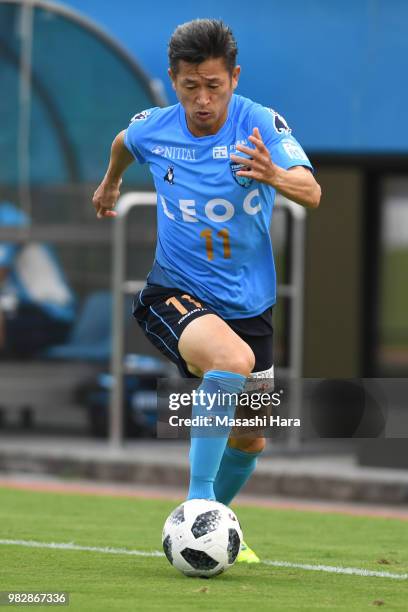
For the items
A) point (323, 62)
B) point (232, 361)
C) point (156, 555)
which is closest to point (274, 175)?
point (232, 361)

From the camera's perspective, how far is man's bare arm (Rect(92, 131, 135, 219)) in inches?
290

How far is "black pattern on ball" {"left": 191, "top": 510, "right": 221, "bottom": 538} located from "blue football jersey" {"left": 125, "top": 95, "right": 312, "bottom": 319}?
903 millimetres

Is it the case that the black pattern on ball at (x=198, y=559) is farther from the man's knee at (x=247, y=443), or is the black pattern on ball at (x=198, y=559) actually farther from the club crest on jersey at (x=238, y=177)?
the club crest on jersey at (x=238, y=177)

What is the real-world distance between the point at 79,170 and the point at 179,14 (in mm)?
1663

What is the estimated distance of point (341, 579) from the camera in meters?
6.70

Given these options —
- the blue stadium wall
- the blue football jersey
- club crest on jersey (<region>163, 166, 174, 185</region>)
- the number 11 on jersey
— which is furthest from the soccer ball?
the blue stadium wall

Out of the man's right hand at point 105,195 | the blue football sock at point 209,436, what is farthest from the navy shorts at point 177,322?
the man's right hand at point 105,195

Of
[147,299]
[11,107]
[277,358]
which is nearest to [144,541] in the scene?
[147,299]

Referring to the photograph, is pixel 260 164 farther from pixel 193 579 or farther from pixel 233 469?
pixel 193 579

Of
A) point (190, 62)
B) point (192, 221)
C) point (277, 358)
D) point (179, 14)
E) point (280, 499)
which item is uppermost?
point (179, 14)

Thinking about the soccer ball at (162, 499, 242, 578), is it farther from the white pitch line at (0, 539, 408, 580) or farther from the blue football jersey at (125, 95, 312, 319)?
the blue football jersey at (125, 95, 312, 319)

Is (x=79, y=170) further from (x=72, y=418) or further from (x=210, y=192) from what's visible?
(x=210, y=192)

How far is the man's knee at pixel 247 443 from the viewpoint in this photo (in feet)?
23.6

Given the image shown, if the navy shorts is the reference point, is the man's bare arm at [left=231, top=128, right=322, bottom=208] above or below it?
above
